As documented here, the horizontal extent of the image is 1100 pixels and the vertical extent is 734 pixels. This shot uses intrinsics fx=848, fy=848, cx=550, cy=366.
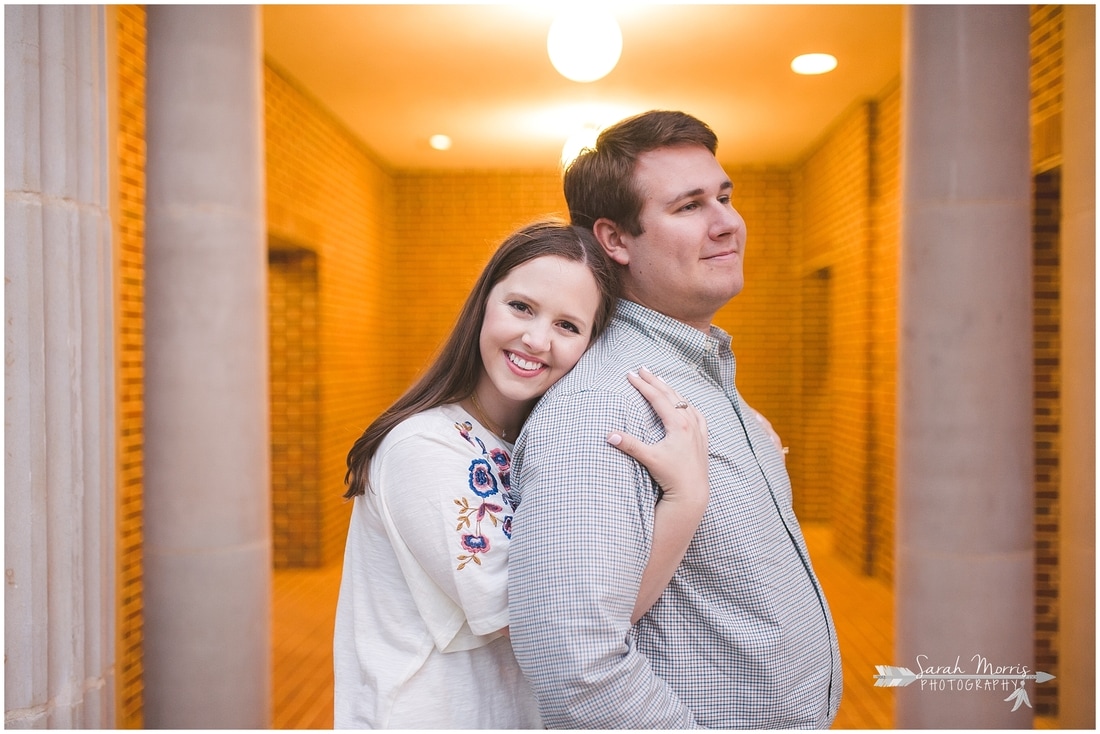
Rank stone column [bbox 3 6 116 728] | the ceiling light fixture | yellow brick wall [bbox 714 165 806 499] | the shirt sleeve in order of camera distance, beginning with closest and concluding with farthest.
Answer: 1. the shirt sleeve
2. stone column [bbox 3 6 116 728]
3. the ceiling light fixture
4. yellow brick wall [bbox 714 165 806 499]

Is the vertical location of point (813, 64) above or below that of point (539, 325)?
above

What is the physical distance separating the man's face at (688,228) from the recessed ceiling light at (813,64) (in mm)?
4608

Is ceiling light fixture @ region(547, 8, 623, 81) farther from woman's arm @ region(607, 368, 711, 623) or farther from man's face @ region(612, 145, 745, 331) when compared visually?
woman's arm @ region(607, 368, 711, 623)

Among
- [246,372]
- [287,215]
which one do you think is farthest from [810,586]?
[287,215]

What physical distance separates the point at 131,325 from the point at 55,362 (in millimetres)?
2394

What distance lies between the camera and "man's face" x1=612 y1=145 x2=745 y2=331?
4.89 feet

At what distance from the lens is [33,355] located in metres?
1.67

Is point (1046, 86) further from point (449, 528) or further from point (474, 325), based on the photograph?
point (449, 528)

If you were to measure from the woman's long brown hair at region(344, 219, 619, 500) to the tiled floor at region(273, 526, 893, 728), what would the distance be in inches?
112

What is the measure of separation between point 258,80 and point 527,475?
2550 millimetres

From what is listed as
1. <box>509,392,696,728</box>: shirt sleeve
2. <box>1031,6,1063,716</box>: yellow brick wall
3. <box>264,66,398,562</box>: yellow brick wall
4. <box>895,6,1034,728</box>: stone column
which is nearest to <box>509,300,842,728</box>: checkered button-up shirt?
<box>509,392,696,728</box>: shirt sleeve

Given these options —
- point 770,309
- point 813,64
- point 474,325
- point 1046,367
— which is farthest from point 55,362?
point 770,309

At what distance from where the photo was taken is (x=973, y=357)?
3025 mm

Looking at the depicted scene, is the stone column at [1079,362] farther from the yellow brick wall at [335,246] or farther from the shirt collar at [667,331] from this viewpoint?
the yellow brick wall at [335,246]
